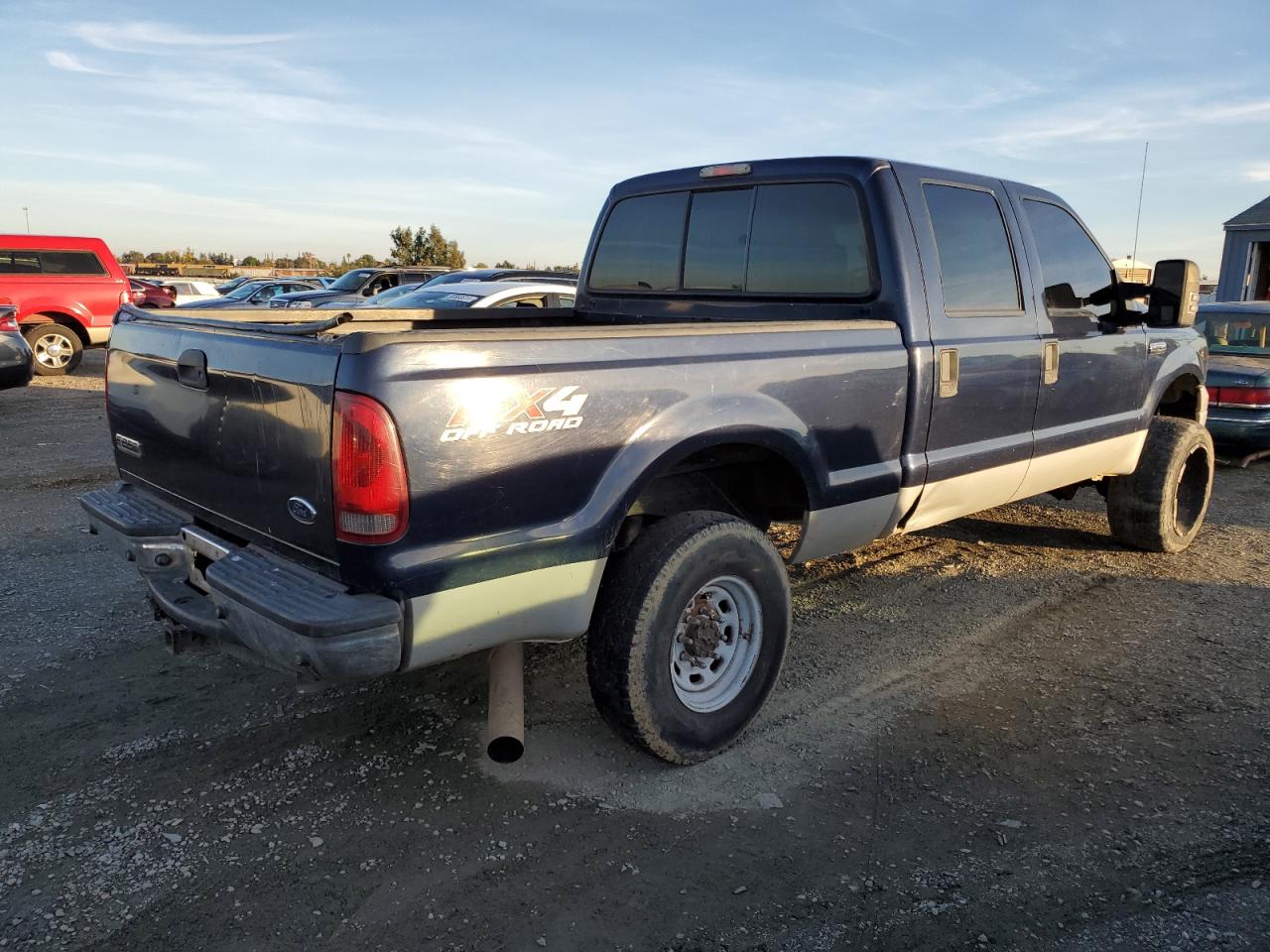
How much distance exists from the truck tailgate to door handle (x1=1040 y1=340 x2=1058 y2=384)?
331 cm

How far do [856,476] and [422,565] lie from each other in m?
1.83

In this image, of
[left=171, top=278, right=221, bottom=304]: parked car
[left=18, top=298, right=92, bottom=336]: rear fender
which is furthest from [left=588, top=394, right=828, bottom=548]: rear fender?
[left=171, top=278, right=221, bottom=304]: parked car

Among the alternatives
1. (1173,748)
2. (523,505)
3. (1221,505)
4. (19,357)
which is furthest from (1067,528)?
(19,357)

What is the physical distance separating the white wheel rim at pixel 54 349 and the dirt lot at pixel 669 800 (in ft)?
38.1

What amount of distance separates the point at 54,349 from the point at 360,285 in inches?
208

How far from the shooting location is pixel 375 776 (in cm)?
324

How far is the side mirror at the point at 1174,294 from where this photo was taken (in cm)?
492

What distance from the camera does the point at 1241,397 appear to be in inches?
311

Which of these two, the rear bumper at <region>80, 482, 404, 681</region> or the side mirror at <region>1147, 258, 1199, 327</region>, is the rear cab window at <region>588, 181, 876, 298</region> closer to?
the side mirror at <region>1147, 258, 1199, 327</region>

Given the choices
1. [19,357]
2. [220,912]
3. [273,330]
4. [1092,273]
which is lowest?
[220,912]

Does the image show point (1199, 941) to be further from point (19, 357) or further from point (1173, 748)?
point (19, 357)

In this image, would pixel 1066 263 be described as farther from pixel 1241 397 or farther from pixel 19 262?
pixel 19 262

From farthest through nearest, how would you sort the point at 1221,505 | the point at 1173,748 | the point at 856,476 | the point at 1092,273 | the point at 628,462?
the point at 1221,505
the point at 1092,273
the point at 856,476
the point at 1173,748
the point at 628,462

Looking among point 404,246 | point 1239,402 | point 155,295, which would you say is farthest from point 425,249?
point 1239,402
